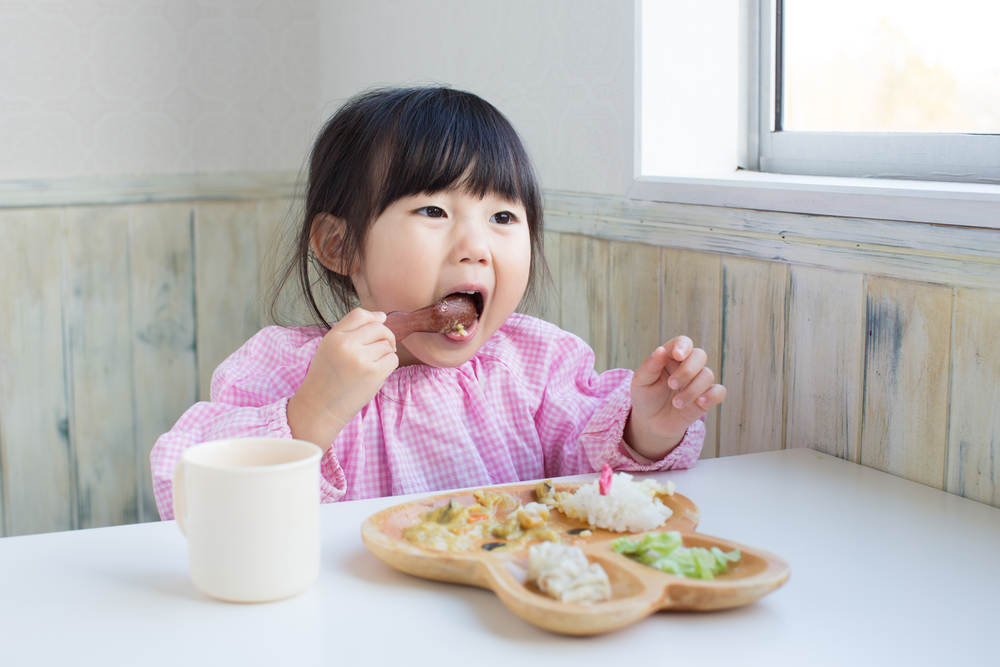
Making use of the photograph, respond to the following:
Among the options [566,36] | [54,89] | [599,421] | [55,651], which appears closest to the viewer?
[55,651]

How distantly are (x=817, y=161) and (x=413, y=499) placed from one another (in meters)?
0.75

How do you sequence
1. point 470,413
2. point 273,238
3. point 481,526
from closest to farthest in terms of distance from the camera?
point 481,526 < point 470,413 < point 273,238

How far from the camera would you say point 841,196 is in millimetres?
943

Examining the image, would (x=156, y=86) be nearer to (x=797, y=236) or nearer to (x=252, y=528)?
(x=797, y=236)

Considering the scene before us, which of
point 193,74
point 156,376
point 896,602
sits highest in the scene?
point 193,74

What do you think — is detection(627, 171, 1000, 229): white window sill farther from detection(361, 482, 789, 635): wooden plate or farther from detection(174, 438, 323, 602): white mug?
detection(174, 438, 323, 602): white mug

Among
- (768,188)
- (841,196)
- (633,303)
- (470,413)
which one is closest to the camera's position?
(841,196)

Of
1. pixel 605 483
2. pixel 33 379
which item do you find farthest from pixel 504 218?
pixel 33 379

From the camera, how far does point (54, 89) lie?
1.97 meters

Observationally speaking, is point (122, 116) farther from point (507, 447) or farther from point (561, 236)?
point (507, 447)

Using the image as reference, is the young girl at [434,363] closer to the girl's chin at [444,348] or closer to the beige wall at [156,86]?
the girl's chin at [444,348]

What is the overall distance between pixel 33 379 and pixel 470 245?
1442 mm

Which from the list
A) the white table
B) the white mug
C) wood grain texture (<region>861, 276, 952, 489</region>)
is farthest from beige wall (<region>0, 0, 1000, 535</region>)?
the white mug

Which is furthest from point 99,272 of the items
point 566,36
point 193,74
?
point 566,36
